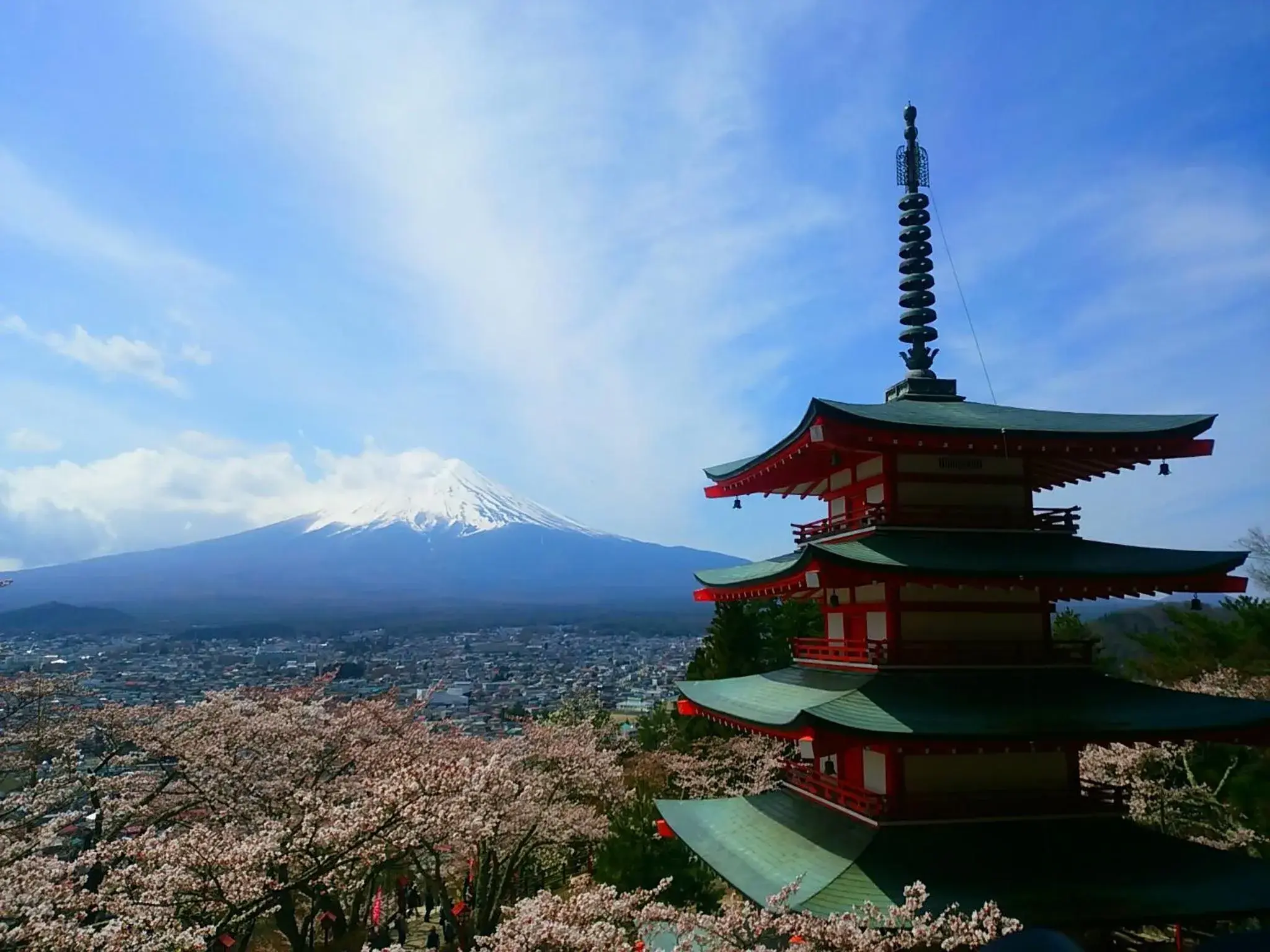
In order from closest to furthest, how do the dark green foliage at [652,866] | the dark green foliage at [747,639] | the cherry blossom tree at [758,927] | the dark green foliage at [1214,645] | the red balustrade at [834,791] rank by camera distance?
the cherry blossom tree at [758,927], the red balustrade at [834,791], the dark green foliage at [652,866], the dark green foliage at [1214,645], the dark green foliage at [747,639]

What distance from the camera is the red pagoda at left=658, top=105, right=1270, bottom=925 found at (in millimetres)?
8531

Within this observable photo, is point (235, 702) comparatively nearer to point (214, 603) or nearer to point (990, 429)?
point (990, 429)

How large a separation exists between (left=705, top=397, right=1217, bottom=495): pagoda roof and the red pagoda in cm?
3

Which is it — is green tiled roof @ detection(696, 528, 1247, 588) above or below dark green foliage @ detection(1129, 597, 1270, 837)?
above

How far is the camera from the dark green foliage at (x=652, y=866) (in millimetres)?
14094

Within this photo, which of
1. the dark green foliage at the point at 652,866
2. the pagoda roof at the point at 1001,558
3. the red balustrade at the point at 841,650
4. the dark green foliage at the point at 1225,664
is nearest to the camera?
the pagoda roof at the point at 1001,558

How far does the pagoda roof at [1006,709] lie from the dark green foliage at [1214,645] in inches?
585

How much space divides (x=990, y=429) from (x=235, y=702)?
55.7ft

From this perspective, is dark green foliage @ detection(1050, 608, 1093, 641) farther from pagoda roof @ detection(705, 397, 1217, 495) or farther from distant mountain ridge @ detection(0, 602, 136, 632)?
distant mountain ridge @ detection(0, 602, 136, 632)

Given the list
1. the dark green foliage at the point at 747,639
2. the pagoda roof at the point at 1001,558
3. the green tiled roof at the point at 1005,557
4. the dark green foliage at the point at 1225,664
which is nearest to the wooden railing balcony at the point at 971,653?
the pagoda roof at the point at 1001,558

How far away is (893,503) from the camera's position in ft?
34.0

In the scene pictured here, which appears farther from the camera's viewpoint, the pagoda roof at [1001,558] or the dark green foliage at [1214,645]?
the dark green foliage at [1214,645]

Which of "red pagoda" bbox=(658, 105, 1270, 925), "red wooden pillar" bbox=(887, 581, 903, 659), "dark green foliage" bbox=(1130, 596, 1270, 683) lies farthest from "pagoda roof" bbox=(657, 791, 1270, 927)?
"dark green foliage" bbox=(1130, 596, 1270, 683)

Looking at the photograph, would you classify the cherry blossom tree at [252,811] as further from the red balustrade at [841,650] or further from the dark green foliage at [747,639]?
the dark green foliage at [747,639]
